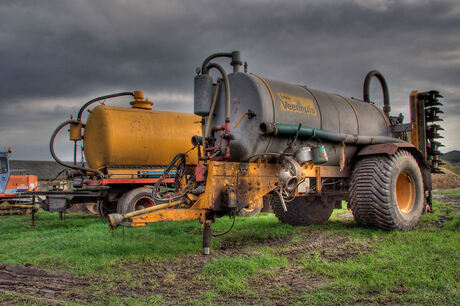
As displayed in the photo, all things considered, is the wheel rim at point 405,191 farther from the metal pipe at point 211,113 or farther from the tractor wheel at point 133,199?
the tractor wheel at point 133,199

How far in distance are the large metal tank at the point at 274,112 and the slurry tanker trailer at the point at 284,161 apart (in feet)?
0.06

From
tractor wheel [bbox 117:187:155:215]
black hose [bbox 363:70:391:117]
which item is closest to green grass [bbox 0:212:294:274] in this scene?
tractor wheel [bbox 117:187:155:215]

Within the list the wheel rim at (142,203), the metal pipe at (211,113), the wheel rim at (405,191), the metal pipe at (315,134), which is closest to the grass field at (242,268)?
the wheel rim at (405,191)

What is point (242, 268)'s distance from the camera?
14.5 ft

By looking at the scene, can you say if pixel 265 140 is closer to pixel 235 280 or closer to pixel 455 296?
pixel 235 280

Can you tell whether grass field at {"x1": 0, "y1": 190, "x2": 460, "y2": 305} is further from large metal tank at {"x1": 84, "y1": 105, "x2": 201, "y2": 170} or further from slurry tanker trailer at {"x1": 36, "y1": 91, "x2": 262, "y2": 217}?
large metal tank at {"x1": 84, "y1": 105, "x2": 201, "y2": 170}

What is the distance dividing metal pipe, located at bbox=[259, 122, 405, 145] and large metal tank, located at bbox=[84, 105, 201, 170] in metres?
3.64

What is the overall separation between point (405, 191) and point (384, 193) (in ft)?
4.29

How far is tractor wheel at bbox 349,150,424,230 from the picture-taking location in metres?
6.51

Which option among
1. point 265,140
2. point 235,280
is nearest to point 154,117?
point 265,140

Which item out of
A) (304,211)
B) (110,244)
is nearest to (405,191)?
(304,211)

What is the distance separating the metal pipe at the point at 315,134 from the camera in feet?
18.8

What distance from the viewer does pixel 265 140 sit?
19.4 ft

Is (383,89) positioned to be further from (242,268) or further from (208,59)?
(242,268)
